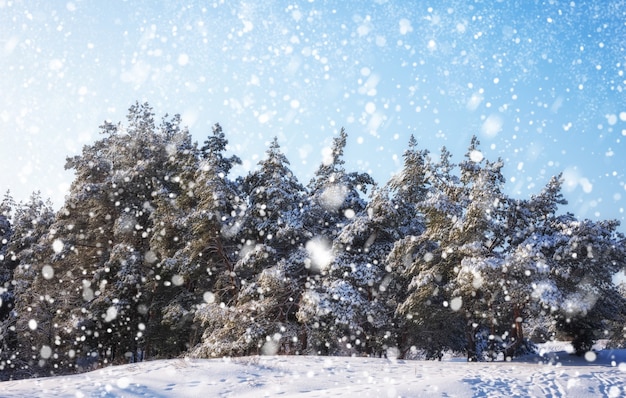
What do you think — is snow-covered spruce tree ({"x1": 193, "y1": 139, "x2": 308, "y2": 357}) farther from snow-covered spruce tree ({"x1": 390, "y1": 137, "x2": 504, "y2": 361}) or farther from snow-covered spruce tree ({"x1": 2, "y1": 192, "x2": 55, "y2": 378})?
snow-covered spruce tree ({"x1": 2, "y1": 192, "x2": 55, "y2": 378})

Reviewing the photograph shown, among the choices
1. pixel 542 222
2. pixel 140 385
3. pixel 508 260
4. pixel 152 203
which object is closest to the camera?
pixel 140 385

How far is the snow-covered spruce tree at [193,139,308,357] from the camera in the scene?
59.2 feet

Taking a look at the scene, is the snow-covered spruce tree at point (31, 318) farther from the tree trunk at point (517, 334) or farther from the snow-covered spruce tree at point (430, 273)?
the tree trunk at point (517, 334)

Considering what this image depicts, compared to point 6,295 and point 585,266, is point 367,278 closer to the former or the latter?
point 585,266

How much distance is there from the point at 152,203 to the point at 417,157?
47.3 ft

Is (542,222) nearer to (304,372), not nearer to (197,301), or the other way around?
(304,372)

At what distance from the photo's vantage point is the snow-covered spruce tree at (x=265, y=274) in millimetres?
18047

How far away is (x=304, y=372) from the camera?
13.1 metres

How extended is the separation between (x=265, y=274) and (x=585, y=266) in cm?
1225

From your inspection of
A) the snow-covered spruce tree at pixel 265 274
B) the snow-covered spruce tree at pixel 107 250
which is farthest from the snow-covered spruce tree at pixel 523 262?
the snow-covered spruce tree at pixel 107 250

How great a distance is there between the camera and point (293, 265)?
19.2 meters

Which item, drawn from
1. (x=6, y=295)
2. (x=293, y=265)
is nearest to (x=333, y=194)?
(x=293, y=265)

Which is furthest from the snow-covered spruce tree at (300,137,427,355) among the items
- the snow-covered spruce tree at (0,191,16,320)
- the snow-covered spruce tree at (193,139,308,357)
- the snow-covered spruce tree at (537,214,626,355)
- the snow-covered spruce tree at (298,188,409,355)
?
the snow-covered spruce tree at (0,191,16,320)

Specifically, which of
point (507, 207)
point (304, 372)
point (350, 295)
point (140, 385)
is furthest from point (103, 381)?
point (507, 207)
